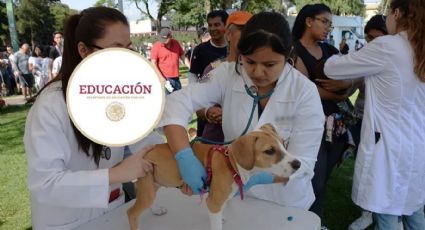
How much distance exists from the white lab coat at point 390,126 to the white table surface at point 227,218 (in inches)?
39.0

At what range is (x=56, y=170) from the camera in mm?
1180

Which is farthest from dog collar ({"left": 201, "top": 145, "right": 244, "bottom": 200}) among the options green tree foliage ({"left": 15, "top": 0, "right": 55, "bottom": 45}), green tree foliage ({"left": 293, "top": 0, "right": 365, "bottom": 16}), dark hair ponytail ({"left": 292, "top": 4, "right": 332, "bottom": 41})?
green tree foliage ({"left": 15, "top": 0, "right": 55, "bottom": 45})

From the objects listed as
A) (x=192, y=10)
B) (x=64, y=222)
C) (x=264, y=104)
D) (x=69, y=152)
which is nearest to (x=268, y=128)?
(x=264, y=104)

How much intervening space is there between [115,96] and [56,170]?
19.4 inches

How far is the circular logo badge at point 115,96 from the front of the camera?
2.71ft

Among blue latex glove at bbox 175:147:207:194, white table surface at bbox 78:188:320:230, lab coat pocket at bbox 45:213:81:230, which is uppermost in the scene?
blue latex glove at bbox 175:147:207:194

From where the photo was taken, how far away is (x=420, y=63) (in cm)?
202

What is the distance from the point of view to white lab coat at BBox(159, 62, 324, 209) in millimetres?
1474

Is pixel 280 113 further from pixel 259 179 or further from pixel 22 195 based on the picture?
pixel 22 195

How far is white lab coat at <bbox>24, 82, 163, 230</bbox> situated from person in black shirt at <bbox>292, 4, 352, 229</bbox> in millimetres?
1550

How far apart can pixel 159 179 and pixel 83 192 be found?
276 mm

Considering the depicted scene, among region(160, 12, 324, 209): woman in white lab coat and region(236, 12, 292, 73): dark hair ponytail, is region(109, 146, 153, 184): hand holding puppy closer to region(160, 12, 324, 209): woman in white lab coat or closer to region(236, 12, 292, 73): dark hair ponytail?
region(160, 12, 324, 209): woman in white lab coat

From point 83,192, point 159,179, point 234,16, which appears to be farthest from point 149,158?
point 234,16

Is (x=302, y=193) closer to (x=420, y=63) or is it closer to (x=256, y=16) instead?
(x=256, y=16)
